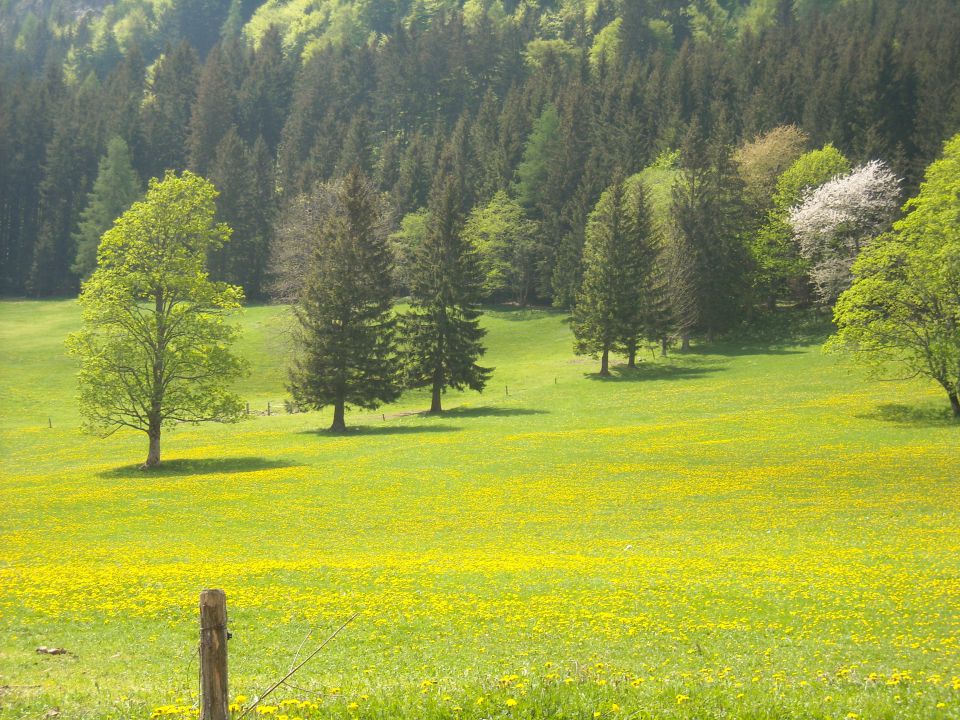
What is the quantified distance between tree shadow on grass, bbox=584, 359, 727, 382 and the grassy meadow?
426 inches

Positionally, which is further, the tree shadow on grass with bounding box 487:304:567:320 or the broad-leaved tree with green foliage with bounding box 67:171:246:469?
the tree shadow on grass with bounding box 487:304:567:320

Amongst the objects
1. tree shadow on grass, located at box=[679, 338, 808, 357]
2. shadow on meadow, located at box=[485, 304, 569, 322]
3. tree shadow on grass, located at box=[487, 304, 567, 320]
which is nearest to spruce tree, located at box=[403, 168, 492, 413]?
tree shadow on grass, located at box=[679, 338, 808, 357]

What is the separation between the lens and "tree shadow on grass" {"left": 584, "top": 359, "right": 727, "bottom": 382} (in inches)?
2677

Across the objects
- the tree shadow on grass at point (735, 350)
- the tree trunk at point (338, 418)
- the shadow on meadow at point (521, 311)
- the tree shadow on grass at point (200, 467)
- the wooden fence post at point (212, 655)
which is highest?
the shadow on meadow at point (521, 311)

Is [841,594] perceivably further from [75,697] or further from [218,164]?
[218,164]

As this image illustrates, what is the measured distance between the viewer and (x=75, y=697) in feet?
37.4

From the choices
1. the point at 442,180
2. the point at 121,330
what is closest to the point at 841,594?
the point at 121,330

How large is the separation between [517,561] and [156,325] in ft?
88.8

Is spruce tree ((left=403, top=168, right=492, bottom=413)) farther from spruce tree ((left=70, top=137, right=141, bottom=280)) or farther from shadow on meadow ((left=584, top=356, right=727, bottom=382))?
spruce tree ((left=70, top=137, right=141, bottom=280))

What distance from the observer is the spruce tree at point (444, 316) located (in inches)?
2409

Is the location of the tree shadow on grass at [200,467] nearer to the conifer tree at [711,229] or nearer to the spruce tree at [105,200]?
the conifer tree at [711,229]

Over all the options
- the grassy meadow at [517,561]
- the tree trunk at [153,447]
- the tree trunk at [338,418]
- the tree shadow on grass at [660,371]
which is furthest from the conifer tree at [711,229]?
the tree trunk at [153,447]

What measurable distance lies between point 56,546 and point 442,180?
8590 cm

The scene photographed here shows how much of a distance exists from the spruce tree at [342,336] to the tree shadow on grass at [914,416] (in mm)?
29460
